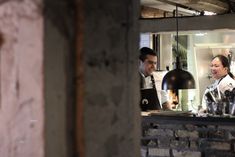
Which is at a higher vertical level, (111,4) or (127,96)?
(111,4)

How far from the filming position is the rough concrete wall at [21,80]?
839 millimetres

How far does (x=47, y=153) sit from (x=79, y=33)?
0.25m

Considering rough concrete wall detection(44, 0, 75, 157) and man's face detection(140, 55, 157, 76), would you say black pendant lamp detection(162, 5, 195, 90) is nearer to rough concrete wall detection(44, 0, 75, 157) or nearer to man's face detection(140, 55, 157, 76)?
man's face detection(140, 55, 157, 76)

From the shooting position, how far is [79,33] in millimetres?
913

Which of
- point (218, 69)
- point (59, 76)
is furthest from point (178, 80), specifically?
point (59, 76)

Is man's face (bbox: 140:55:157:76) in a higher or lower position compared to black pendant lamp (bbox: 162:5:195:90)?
higher

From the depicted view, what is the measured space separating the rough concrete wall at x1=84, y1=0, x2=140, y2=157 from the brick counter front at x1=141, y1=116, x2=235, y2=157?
120 inches

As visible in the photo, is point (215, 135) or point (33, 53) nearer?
point (33, 53)

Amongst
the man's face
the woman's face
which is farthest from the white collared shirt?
the man's face

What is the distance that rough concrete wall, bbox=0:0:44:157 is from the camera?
2.75 ft

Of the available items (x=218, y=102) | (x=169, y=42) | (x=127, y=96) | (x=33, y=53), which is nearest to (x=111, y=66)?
(x=127, y=96)

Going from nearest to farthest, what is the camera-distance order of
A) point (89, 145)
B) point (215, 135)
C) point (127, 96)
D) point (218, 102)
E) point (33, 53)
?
point (33, 53), point (89, 145), point (127, 96), point (215, 135), point (218, 102)

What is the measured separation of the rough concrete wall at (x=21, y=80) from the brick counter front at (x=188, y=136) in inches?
133

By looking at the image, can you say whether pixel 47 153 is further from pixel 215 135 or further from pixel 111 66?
pixel 215 135
